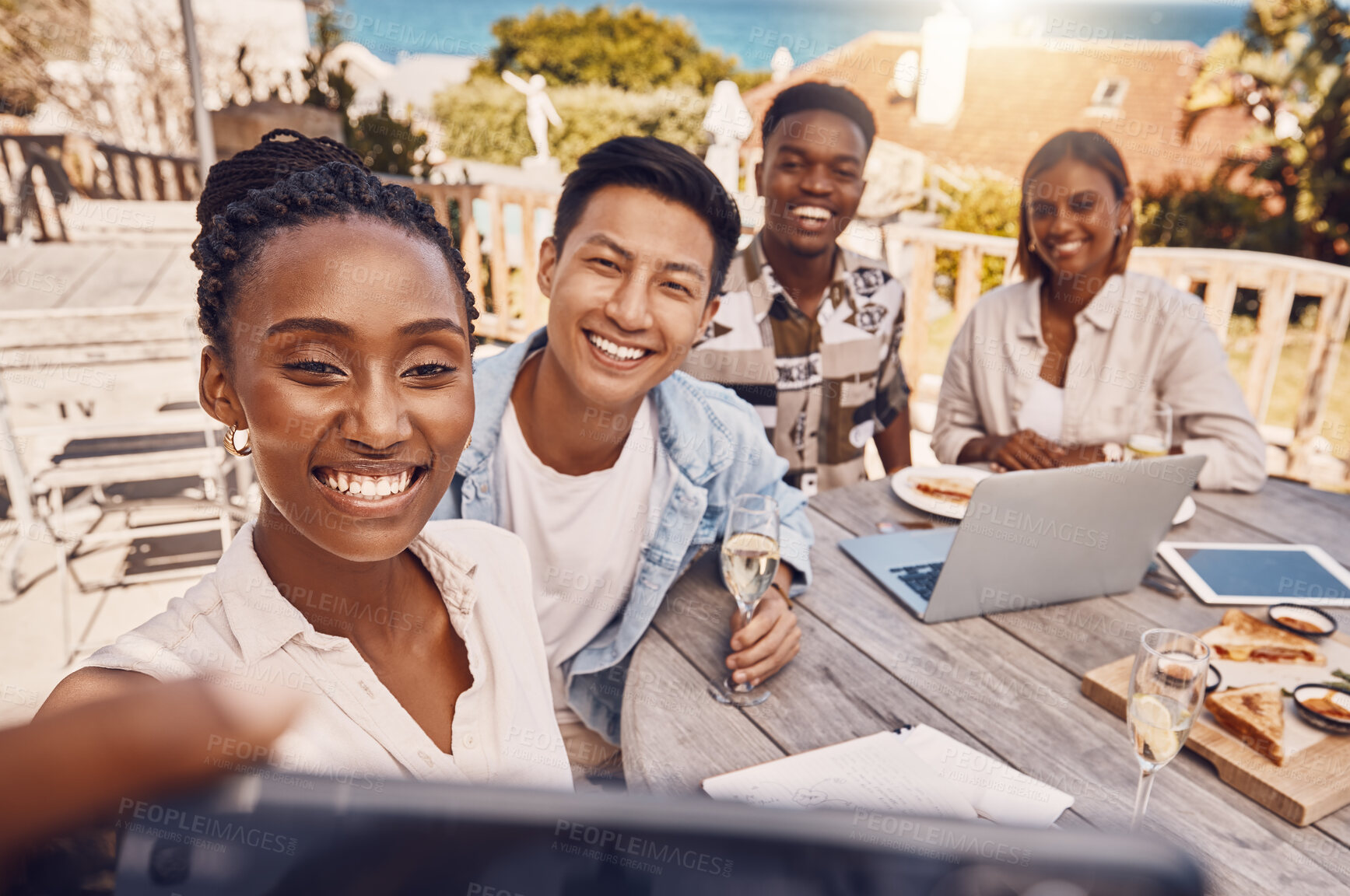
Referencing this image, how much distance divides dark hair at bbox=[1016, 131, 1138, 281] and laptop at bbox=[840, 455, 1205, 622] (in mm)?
1377

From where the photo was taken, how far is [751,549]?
58.7 inches

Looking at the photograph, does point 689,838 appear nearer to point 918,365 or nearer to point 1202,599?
point 1202,599

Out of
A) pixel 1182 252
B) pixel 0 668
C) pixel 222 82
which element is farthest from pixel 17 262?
pixel 222 82

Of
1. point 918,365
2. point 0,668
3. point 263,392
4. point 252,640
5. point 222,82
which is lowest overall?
point 0,668

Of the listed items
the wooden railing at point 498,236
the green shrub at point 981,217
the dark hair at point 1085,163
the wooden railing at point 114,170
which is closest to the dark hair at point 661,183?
the dark hair at point 1085,163

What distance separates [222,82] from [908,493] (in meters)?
9.59

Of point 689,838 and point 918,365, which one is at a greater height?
point 689,838

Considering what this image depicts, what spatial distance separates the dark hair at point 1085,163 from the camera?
2691 mm

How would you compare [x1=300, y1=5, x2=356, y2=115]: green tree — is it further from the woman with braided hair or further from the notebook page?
the notebook page

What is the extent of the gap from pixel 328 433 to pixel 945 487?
1.61m

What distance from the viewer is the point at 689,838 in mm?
189

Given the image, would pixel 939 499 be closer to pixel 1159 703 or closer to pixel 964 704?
pixel 964 704

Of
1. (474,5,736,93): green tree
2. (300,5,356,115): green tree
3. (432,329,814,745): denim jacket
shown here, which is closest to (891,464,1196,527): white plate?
(432,329,814,745): denim jacket

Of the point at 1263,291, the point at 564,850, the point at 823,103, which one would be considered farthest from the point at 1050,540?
the point at 1263,291
